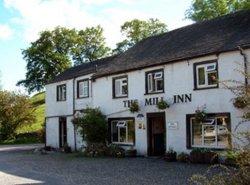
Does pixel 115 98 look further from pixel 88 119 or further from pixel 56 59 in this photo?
pixel 56 59

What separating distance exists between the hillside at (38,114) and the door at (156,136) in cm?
3022

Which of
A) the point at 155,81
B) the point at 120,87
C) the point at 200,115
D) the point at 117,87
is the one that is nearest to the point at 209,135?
the point at 200,115

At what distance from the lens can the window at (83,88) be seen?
32.9m

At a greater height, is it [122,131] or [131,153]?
[122,131]

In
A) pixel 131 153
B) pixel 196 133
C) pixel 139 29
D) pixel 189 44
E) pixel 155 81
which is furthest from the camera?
pixel 139 29

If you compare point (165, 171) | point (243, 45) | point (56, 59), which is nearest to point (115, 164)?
point (165, 171)

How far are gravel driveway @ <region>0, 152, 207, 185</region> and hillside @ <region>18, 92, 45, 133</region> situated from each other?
33.1 meters

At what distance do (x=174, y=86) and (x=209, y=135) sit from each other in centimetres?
333

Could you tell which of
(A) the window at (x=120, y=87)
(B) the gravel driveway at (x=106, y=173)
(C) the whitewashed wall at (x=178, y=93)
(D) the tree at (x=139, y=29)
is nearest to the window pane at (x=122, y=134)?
(C) the whitewashed wall at (x=178, y=93)

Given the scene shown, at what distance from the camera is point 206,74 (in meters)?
22.4

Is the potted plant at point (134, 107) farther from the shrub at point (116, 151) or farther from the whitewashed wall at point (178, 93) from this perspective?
the shrub at point (116, 151)

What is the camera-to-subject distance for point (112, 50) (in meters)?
72.0

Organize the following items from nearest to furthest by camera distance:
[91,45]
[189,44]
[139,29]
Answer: [189,44] < [139,29] < [91,45]

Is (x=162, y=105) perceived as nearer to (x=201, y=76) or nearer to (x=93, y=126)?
(x=201, y=76)
